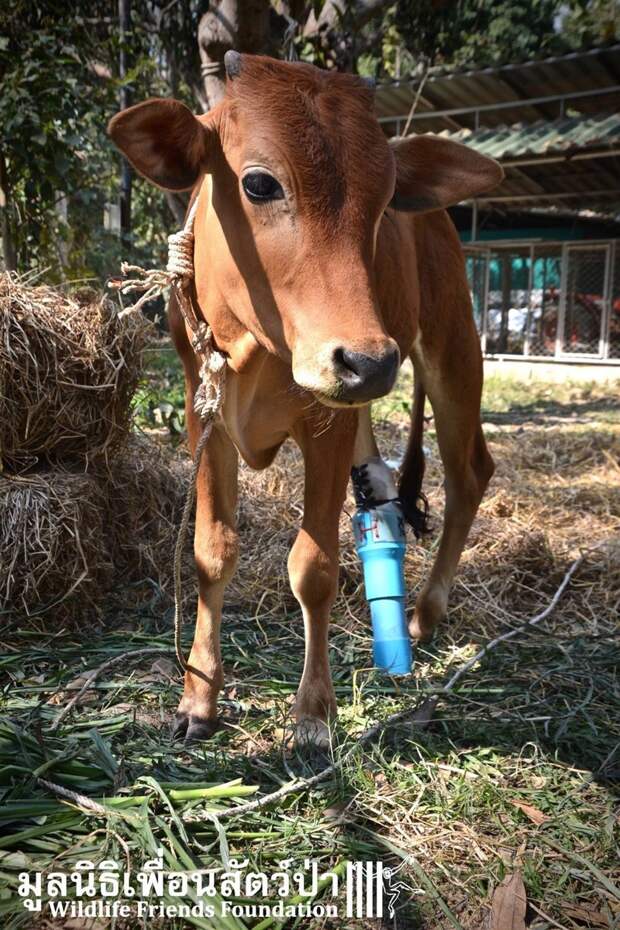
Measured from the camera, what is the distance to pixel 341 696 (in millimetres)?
3080

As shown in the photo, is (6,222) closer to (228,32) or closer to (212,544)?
(228,32)

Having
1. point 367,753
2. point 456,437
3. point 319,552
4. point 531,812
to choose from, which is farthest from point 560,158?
point 531,812

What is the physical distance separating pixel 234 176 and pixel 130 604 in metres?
2.27

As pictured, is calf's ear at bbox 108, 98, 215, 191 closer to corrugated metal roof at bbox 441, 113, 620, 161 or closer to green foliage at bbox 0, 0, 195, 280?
green foliage at bbox 0, 0, 195, 280

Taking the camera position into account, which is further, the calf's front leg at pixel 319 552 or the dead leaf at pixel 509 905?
the calf's front leg at pixel 319 552

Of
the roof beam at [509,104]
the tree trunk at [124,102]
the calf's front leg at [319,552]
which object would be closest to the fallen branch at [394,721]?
the calf's front leg at [319,552]

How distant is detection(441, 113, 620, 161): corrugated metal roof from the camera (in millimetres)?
10039

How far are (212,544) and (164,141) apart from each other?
1346mm

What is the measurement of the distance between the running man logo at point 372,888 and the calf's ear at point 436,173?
1921mm

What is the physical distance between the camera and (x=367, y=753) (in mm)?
2646

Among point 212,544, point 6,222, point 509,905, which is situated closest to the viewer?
point 509,905
